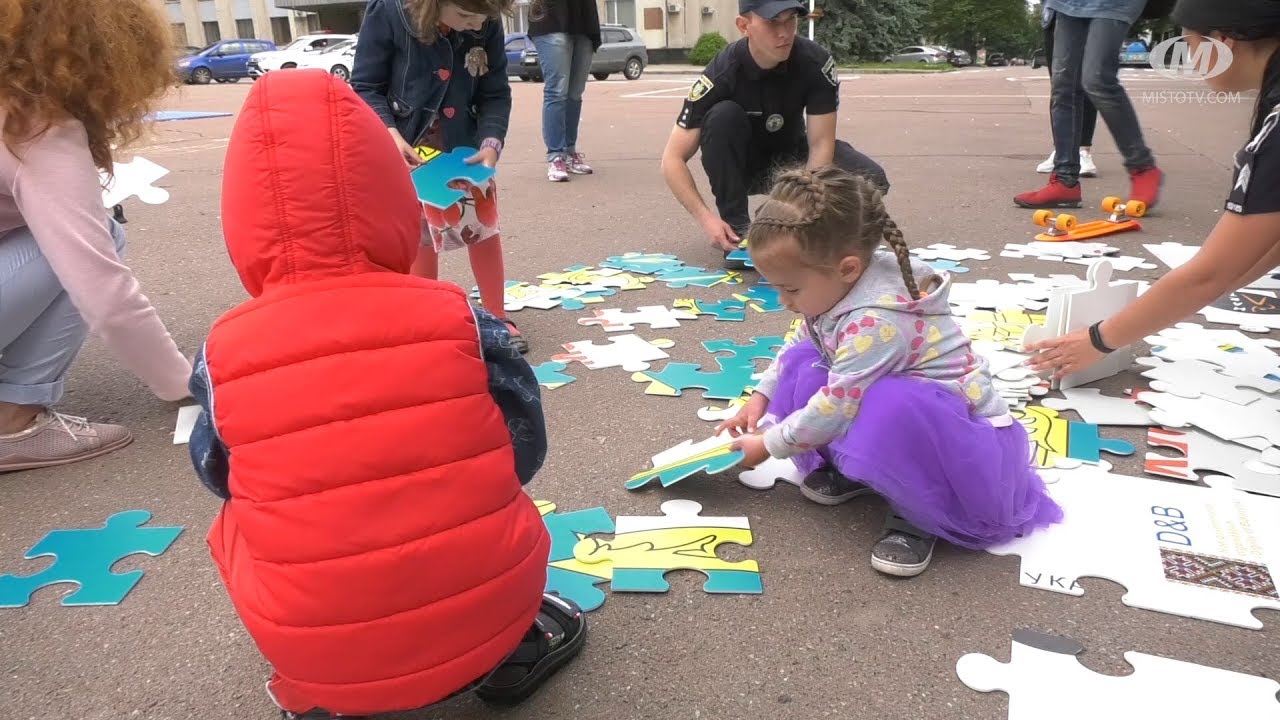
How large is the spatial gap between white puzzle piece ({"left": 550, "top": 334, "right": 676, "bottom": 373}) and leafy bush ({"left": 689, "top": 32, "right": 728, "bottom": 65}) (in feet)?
94.9

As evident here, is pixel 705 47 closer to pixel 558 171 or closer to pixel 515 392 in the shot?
pixel 558 171

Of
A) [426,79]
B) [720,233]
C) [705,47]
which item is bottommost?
[720,233]

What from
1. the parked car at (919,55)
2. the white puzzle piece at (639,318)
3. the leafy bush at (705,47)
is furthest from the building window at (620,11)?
the white puzzle piece at (639,318)

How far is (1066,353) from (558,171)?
4553 millimetres

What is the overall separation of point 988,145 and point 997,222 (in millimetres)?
3366

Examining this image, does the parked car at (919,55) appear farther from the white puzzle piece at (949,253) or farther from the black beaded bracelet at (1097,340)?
the black beaded bracelet at (1097,340)

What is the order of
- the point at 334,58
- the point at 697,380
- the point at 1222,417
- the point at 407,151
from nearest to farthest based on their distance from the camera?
the point at 1222,417
the point at 697,380
the point at 407,151
the point at 334,58

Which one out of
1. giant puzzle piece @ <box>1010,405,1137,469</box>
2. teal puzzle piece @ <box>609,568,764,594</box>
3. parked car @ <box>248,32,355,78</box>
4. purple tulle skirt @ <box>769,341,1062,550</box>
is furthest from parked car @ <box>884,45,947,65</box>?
teal puzzle piece @ <box>609,568,764,594</box>

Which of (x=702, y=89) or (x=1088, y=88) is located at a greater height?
(x=702, y=89)

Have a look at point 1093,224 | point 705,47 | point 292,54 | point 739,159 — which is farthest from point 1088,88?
point 705,47

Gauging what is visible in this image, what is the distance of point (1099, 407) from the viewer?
261cm

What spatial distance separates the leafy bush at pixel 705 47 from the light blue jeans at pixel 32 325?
29697 mm

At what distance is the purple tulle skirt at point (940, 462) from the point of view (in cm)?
187

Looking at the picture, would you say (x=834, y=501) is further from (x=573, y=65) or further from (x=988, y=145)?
(x=988, y=145)
